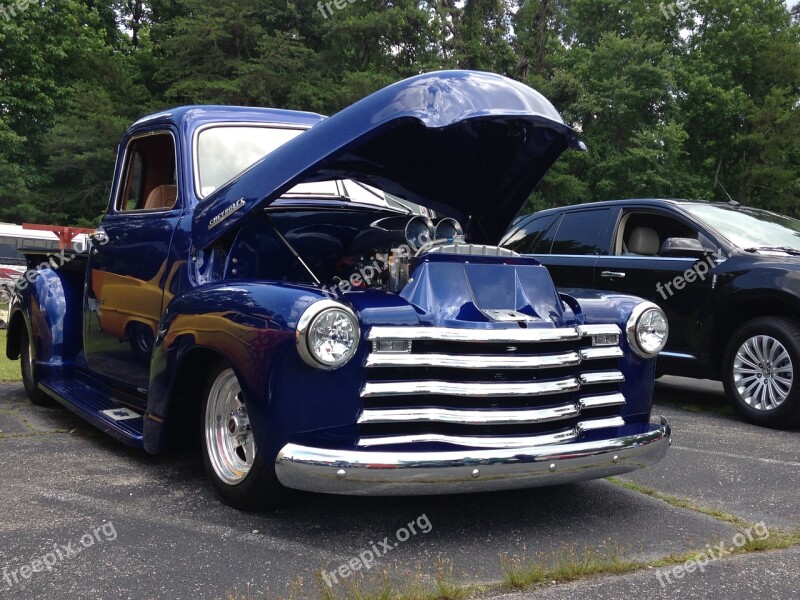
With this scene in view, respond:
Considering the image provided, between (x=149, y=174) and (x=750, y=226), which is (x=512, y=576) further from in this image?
(x=750, y=226)

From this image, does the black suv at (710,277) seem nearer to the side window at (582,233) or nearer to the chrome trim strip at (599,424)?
the side window at (582,233)

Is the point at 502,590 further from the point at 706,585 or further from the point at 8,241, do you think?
the point at 8,241

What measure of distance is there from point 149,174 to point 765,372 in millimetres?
4746

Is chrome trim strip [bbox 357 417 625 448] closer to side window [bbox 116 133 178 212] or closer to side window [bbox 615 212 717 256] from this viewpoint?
side window [bbox 116 133 178 212]

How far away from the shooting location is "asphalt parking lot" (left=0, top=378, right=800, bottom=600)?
108 inches

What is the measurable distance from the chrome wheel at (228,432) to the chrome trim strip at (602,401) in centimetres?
150

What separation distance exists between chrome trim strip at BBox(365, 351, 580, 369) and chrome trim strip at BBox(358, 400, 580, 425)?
0.60ft

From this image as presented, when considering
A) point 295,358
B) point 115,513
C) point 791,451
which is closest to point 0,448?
point 115,513

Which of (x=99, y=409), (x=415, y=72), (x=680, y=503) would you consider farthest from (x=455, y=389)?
(x=415, y=72)

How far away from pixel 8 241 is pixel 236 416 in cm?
2639

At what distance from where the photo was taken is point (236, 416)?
356 cm

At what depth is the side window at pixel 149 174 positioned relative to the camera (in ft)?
16.0

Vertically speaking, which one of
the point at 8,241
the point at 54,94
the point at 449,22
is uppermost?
the point at 449,22

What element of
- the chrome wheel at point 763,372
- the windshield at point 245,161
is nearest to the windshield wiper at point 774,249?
the chrome wheel at point 763,372
